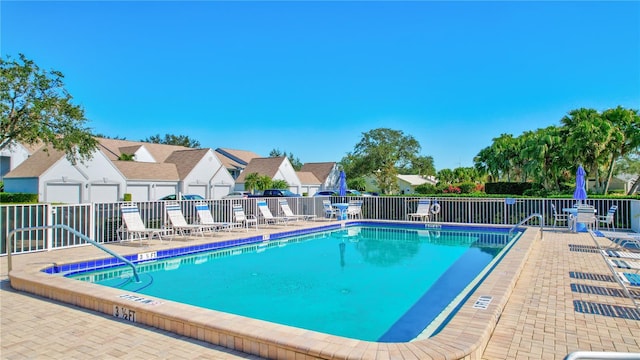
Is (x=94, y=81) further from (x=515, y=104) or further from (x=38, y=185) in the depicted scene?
(x=515, y=104)

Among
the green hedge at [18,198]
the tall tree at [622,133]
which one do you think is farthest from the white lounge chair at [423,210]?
the green hedge at [18,198]

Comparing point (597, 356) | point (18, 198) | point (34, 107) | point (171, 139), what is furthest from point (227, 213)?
point (171, 139)

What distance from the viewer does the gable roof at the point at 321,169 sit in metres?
48.2

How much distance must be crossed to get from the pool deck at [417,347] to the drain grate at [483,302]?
0.68ft

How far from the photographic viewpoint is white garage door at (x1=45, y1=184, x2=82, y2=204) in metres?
23.9

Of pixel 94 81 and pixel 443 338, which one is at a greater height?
pixel 94 81

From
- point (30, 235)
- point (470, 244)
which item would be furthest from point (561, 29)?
point (30, 235)

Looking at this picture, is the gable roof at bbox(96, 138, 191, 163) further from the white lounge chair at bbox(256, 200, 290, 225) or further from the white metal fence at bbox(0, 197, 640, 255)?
the white lounge chair at bbox(256, 200, 290, 225)

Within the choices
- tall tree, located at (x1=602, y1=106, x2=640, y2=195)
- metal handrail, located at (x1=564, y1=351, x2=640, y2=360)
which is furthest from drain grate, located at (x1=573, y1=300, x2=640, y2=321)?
tall tree, located at (x1=602, y1=106, x2=640, y2=195)

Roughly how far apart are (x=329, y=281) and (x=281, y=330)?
414 cm

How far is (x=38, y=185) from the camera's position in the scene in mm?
23359

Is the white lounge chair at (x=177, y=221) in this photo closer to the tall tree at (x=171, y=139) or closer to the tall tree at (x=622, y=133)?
the tall tree at (x=622, y=133)

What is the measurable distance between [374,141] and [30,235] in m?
41.3

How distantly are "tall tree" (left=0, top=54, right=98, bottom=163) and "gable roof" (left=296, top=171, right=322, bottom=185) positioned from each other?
91.0 ft
